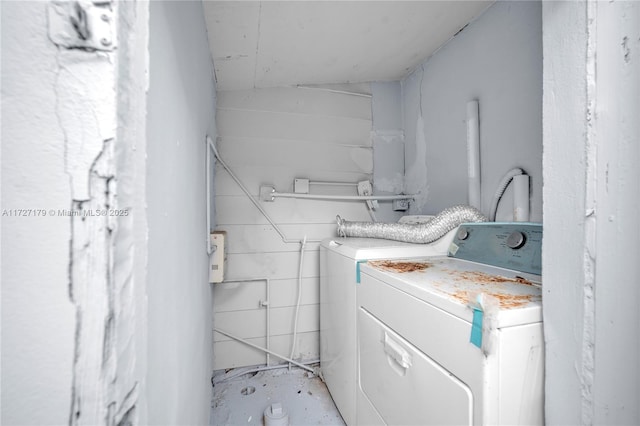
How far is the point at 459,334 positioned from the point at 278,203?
1.44 meters

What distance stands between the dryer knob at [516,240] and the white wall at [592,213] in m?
0.39

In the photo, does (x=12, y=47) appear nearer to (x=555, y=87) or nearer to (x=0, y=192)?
(x=0, y=192)

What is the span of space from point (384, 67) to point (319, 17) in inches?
29.0

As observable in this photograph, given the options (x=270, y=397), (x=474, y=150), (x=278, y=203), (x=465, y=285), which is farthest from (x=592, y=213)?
(x=270, y=397)

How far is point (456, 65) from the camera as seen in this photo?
153cm

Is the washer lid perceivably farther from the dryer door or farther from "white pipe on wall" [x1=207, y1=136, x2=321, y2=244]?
"white pipe on wall" [x1=207, y1=136, x2=321, y2=244]

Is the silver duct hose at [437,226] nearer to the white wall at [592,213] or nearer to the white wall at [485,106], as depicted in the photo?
the white wall at [485,106]

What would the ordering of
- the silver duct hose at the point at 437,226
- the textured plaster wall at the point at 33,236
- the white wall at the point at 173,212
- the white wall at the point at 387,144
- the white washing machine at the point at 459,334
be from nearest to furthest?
the textured plaster wall at the point at 33,236 < the white wall at the point at 173,212 < the white washing machine at the point at 459,334 < the silver duct hose at the point at 437,226 < the white wall at the point at 387,144

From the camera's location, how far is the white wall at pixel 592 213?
48cm

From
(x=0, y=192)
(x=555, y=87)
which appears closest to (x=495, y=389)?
(x=555, y=87)

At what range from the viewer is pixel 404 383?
2.75ft

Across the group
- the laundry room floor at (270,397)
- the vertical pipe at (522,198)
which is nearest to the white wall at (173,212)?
the laundry room floor at (270,397)

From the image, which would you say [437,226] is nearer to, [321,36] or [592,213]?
[592,213]

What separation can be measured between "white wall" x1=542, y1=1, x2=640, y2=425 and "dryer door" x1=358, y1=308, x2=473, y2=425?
0.66ft
